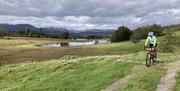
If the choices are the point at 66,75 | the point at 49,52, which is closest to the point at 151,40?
the point at 66,75

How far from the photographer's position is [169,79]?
2039 centimetres

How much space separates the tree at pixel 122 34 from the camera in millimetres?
133250

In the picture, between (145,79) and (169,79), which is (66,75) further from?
(169,79)

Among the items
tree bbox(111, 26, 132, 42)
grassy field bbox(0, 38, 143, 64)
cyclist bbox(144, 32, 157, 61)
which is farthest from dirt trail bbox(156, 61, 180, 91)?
tree bbox(111, 26, 132, 42)

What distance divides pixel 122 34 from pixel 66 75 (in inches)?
4398

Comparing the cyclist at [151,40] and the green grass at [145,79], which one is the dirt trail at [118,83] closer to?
the green grass at [145,79]

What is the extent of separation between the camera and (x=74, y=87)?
20.2 meters

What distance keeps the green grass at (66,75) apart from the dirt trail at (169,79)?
2689 millimetres

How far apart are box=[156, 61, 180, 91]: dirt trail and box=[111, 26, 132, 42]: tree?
10840 cm

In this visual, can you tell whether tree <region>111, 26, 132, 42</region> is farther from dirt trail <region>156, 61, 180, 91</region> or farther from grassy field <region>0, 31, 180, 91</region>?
dirt trail <region>156, 61, 180, 91</region>

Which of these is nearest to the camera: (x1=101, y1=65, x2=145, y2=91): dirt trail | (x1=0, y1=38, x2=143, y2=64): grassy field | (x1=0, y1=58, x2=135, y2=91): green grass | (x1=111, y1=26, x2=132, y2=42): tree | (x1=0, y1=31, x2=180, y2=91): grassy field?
(x1=101, y1=65, x2=145, y2=91): dirt trail

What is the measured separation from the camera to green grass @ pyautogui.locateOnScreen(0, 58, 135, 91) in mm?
20844

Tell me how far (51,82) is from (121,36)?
114231 millimetres

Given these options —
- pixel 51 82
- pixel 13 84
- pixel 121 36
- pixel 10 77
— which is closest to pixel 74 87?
pixel 51 82
